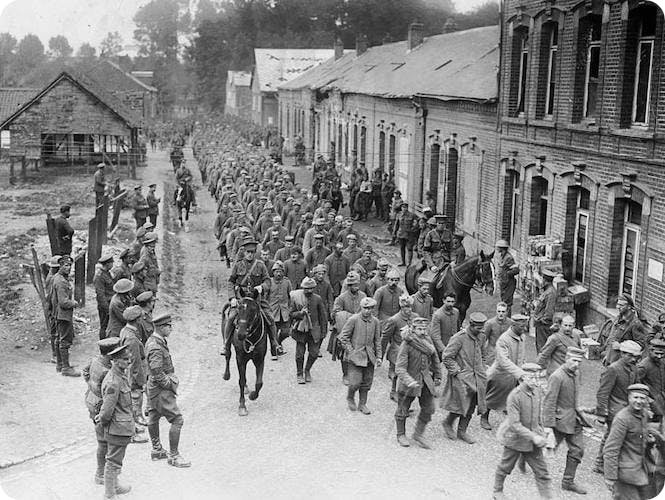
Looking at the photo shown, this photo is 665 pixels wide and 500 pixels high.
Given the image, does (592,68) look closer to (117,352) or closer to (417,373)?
(417,373)

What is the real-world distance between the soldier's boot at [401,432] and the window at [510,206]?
9.36m

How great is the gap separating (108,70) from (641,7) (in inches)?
2045

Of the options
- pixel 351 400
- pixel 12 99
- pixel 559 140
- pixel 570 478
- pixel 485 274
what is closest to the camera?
pixel 570 478

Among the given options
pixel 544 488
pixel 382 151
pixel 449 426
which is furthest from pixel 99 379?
pixel 382 151

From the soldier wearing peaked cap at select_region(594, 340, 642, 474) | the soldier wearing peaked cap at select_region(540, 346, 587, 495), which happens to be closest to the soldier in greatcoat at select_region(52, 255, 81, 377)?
the soldier wearing peaked cap at select_region(540, 346, 587, 495)

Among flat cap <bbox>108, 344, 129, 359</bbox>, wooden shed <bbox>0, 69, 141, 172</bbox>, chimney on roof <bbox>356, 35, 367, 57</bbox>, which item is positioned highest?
chimney on roof <bbox>356, 35, 367, 57</bbox>

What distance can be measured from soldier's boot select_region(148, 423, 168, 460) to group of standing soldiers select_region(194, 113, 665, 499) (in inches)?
90.4

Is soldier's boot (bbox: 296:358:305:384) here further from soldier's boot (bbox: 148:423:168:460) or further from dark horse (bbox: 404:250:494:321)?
soldier's boot (bbox: 148:423:168:460)

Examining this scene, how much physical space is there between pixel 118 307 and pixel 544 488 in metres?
6.06

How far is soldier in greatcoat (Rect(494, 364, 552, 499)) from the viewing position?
8148 mm

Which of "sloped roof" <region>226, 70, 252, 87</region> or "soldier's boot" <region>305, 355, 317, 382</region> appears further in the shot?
"sloped roof" <region>226, 70, 252, 87</region>

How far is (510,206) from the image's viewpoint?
18.7 m

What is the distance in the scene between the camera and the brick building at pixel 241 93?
7719 centimetres

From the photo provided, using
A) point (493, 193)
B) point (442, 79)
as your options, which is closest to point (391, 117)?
point (442, 79)
